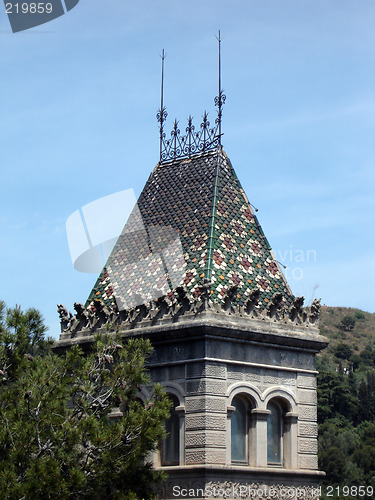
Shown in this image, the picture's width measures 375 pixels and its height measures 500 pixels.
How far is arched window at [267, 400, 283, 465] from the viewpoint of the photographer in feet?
84.8

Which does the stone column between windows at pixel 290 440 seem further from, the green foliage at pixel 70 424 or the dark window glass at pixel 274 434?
the green foliage at pixel 70 424

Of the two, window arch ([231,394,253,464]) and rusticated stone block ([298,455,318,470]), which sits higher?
window arch ([231,394,253,464])

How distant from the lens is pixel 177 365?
82.6 feet

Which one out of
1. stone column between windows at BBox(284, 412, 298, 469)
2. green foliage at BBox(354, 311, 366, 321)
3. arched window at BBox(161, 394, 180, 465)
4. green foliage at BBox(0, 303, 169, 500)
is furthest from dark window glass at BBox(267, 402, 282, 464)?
green foliage at BBox(354, 311, 366, 321)

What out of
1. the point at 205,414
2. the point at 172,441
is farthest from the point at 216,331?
the point at 172,441

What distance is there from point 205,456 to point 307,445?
3.64 metres

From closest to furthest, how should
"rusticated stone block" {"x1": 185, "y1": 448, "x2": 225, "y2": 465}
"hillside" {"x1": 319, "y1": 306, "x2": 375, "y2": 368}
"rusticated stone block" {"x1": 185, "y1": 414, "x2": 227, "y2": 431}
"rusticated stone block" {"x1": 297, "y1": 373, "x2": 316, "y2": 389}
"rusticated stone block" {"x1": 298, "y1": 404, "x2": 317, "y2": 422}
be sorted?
"rusticated stone block" {"x1": 185, "y1": 448, "x2": 225, "y2": 465}
"rusticated stone block" {"x1": 185, "y1": 414, "x2": 227, "y2": 431}
"rusticated stone block" {"x1": 298, "y1": 404, "x2": 317, "y2": 422}
"rusticated stone block" {"x1": 297, "y1": 373, "x2": 316, "y2": 389}
"hillside" {"x1": 319, "y1": 306, "x2": 375, "y2": 368}

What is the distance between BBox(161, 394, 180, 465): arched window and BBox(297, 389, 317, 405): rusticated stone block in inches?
135

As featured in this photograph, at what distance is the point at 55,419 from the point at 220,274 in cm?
697

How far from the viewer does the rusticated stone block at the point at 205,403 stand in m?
24.3

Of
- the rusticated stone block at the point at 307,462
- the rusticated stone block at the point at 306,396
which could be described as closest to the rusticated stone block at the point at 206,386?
the rusticated stone block at the point at 306,396

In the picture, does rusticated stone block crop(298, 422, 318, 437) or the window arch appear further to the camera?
rusticated stone block crop(298, 422, 318, 437)

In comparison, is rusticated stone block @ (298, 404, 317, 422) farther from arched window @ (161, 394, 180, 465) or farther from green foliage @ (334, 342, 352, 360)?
green foliage @ (334, 342, 352, 360)

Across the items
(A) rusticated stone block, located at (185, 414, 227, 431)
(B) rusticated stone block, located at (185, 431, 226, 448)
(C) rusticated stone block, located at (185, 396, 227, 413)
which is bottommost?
(B) rusticated stone block, located at (185, 431, 226, 448)
